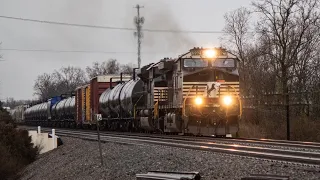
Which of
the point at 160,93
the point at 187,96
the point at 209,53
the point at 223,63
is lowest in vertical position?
the point at 187,96

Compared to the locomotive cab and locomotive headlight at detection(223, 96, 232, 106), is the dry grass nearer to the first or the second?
the locomotive cab

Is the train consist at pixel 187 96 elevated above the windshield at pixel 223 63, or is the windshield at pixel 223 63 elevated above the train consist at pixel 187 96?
the windshield at pixel 223 63

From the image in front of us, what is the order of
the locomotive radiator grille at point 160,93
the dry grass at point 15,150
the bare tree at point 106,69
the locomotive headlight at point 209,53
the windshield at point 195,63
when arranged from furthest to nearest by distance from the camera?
the bare tree at point 106,69, the locomotive radiator grille at point 160,93, the dry grass at point 15,150, the locomotive headlight at point 209,53, the windshield at point 195,63

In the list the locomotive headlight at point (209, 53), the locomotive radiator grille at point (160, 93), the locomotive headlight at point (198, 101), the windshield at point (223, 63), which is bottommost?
the locomotive headlight at point (198, 101)

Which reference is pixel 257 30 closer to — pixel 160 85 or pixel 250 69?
pixel 250 69

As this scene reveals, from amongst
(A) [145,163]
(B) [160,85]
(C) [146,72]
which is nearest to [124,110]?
(C) [146,72]

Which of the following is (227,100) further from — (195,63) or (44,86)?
(44,86)

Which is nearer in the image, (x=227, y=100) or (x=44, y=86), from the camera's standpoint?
(x=227, y=100)

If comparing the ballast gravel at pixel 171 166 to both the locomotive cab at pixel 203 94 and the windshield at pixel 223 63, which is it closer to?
the locomotive cab at pixel 203 94

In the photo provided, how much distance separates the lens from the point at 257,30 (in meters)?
31.2

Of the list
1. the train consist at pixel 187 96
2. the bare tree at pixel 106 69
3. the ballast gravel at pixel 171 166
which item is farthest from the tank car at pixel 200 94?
the bare tree at pixel 106 69

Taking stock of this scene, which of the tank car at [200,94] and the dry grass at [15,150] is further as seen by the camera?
the dry grass at [15,150]

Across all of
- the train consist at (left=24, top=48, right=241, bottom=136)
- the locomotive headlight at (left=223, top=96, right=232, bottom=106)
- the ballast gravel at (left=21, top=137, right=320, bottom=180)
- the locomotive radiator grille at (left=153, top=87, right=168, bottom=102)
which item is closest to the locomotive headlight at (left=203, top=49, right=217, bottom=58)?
the train consist at (left=24, top=48, right=241, bottom=136)

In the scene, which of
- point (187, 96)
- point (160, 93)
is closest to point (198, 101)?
point (187, 96)
